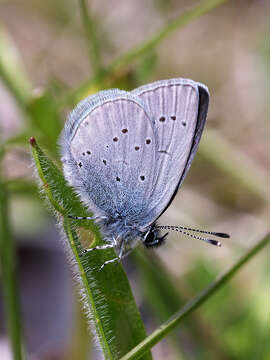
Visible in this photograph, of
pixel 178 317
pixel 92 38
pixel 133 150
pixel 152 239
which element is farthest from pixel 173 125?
pixel 92 38

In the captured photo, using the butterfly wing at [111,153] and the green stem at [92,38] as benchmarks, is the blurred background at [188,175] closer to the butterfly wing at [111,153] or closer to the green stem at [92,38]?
the green stem at [92,38]

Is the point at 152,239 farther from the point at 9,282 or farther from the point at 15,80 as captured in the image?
the point at 15,80

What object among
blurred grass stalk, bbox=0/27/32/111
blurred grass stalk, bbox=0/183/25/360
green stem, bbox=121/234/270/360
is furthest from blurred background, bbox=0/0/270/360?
green stem, bbox=121/234/270/360

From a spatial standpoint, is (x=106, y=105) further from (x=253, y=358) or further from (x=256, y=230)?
(x=256, y=230)

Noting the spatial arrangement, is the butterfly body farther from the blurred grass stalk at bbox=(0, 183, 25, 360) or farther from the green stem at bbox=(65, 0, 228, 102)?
the green stem at bbox=(65, 0, 228, 102)

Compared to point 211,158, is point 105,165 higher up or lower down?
lower down

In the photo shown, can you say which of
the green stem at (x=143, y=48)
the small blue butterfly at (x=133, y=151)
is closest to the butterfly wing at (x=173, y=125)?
the small blue butterfly at (x=133, y=151)

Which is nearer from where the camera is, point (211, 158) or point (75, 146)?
point (75, 146)

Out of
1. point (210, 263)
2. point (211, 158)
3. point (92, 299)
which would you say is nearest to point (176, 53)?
point (211, 158)
